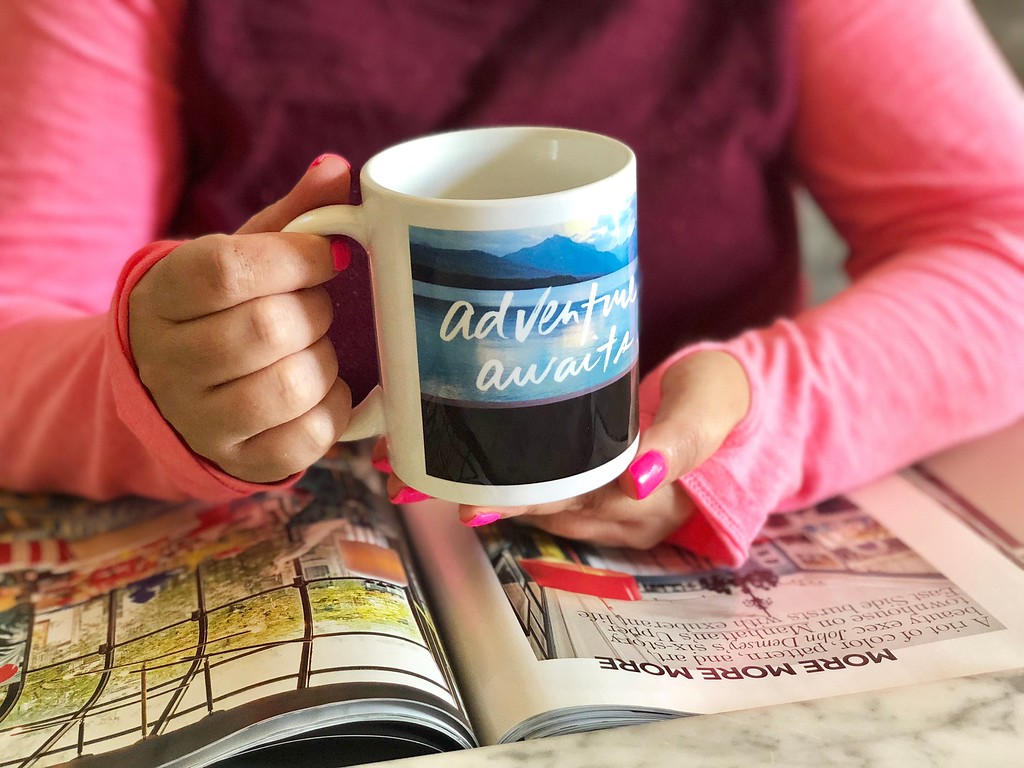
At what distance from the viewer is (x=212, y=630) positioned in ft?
1.67

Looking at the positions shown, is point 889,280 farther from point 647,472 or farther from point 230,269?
point 230,269

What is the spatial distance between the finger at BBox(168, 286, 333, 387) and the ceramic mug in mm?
35

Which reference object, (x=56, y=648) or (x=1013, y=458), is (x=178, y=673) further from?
(x=1013, y=458)

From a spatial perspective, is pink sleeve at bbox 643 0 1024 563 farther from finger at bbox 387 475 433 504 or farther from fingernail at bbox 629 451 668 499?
finger at bbox 387 475 433 504

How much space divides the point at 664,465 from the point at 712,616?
3.5 inches

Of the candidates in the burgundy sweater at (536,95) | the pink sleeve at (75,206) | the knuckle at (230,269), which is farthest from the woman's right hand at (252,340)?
the burgundy sweater at (536,95)

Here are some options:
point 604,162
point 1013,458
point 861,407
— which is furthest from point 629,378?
point 1013,458

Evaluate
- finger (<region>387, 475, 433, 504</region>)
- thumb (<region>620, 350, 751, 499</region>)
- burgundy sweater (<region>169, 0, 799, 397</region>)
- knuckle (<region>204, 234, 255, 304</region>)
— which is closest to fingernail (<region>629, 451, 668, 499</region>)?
thumb (<region>620, 350, 751, 499</region>)

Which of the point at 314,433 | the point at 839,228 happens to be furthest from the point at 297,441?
the point at 839,228

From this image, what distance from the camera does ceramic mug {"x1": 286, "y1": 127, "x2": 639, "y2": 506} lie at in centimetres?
41

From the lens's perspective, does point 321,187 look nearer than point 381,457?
Yes

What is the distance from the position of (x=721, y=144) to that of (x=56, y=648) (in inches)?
24.2

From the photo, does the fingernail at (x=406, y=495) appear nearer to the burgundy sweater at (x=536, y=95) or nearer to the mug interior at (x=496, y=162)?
the mug interior at (x=496, y=162)

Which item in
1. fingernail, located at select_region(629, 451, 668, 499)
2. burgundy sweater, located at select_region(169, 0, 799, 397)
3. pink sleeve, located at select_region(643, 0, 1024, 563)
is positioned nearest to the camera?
fingernail, located at select_region(629, 451, 668, 499)
